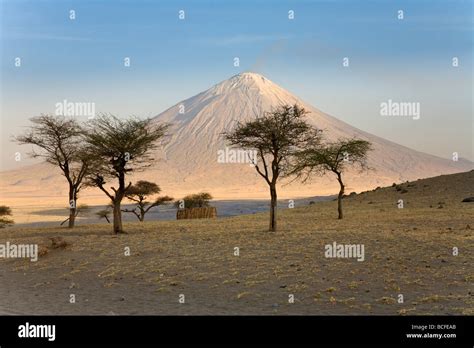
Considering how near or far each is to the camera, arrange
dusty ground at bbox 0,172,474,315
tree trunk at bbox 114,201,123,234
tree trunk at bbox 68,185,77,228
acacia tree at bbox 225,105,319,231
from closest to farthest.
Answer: dusty ground at bbox 0,172,474,315
acacia tree at bbox 225,105,319,231
tree trunk at bbox 114,201,123,234
tree trunk at bbox 68,185,77,228

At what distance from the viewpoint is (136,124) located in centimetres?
3397

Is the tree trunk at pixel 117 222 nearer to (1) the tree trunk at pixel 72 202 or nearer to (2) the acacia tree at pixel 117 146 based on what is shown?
(2) the acacia tree at pixel 117 146

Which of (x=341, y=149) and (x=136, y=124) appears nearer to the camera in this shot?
Answer: (x=136, y=124)

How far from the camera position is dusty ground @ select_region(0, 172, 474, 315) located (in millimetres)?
13867

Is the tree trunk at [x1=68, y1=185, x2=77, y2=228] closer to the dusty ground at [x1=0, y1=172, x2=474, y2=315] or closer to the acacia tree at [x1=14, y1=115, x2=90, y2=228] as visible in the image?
the acacia tree at [x1=14, y1=115, x2=90, y2=228]

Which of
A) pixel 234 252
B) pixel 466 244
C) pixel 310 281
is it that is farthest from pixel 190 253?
pixel 466 244

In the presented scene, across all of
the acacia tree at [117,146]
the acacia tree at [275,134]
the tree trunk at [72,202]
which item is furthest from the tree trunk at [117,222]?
the acacia tree at [275,134]

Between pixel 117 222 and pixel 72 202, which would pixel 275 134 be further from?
pixel 72 202

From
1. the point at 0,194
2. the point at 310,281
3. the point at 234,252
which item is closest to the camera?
the point at 310,281

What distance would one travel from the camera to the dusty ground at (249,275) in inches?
546

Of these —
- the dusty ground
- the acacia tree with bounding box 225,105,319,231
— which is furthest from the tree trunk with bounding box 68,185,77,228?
the acacia tree with bounding box 225,105,319,231

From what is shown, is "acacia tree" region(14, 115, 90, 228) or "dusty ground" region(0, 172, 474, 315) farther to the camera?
"acacia tree" region(14, 115, 90, 228)
